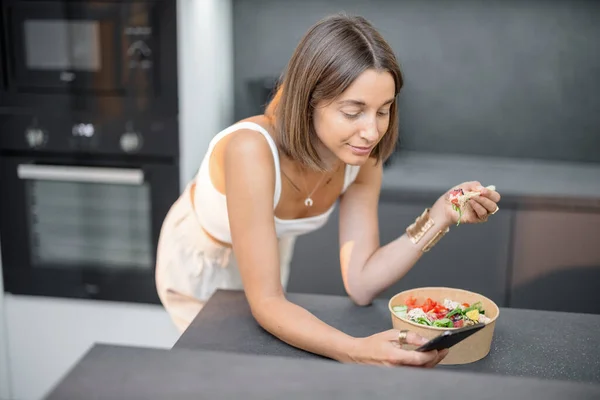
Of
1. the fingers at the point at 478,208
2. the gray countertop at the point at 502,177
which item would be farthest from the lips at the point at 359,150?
the gray countertop at the point at 502,177

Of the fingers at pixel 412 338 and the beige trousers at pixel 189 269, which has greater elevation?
the fingers at pixel 412 338

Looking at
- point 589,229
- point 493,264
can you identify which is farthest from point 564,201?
point 493,264

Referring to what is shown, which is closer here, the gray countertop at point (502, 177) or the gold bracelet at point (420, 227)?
the gold bracelet at point (420, 227)

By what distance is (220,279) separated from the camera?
69.2 inches

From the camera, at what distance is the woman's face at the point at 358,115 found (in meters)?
1.25

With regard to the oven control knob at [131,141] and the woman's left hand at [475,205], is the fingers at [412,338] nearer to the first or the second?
the woman's left hand at [475,205]

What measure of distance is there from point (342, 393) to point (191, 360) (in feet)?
0.50

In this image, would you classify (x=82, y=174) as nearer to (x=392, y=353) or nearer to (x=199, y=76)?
(x=199, y=76)

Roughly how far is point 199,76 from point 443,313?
152 cm

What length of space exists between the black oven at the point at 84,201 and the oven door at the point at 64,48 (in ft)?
0.40

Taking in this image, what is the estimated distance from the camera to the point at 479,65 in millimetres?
2850

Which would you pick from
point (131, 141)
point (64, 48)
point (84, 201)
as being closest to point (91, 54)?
point (64, 48)

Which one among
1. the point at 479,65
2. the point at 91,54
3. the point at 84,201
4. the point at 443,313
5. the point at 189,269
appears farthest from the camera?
the point at 479,65

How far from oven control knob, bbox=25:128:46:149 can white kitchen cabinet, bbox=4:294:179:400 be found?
59 centimetres
